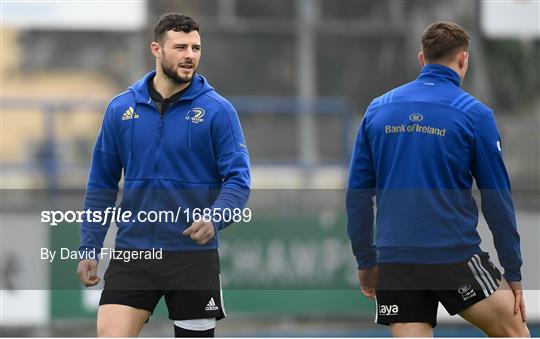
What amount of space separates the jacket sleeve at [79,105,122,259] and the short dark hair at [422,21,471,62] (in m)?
1.29

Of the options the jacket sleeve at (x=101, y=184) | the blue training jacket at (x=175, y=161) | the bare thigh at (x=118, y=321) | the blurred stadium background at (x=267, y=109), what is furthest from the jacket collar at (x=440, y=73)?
the blurred stadium background at (x=267, y=109)

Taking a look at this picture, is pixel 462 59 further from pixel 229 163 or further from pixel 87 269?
pixel 87 269

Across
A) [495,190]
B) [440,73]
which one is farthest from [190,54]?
[495,190]

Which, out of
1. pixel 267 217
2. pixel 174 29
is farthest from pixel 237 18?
pixel 174 29

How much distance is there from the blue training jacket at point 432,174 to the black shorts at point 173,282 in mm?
704

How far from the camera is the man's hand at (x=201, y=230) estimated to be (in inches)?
186

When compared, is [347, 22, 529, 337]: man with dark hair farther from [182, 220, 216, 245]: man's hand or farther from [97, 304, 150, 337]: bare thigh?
[97, 304, 150, 337]: bare thigh

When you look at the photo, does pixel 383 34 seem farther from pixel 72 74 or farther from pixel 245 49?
pixel 72 74

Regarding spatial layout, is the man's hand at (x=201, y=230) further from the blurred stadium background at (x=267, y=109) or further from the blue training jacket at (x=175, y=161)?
the blurred stadium background at (x=267, y=109)

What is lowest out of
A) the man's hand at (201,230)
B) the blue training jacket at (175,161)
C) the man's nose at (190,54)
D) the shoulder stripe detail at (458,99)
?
the man's hand at (201,230)

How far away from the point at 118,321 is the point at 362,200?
1038 millimetres

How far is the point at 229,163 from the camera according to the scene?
4.84 meters

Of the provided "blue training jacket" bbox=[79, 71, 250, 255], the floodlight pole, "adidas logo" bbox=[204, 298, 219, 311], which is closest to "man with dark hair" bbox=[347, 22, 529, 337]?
"blue training jacket" bbox=[79, 71, 250, 255]

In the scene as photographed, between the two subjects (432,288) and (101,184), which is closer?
(432,288)
